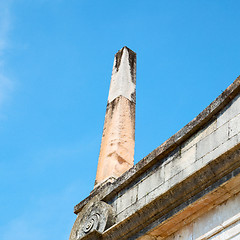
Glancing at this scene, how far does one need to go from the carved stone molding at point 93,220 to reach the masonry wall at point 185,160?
140 mm

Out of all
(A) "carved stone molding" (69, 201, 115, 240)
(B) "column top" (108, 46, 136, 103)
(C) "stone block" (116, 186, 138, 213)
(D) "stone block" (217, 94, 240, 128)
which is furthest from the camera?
(B) "column top" (108, 46, 136, 103)

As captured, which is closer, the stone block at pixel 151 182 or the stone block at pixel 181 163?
the stone block at pixel 181 163

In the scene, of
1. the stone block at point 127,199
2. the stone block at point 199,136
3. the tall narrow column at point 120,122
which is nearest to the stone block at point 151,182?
the stone block at point 127,199

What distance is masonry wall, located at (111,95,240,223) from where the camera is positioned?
20.2ft

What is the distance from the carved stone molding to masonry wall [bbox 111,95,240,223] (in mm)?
140

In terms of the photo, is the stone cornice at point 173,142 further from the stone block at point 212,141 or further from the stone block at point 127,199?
the stone block at point 212,141

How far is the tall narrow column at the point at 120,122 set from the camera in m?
8.69

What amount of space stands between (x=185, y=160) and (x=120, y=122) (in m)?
2.82

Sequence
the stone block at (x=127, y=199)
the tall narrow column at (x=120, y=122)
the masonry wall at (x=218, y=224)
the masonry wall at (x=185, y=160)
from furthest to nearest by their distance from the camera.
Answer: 1. the tall narrow column at (x=120, y=122)
2. the stone block at (x=127, y=199)
3. the masonry wall at (x=185, y=160)
4. the masonry wall at (x=218, y=224)

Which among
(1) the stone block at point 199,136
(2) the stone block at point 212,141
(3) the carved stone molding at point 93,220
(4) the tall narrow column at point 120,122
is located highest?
(4) the tall narrow column at point 120,122

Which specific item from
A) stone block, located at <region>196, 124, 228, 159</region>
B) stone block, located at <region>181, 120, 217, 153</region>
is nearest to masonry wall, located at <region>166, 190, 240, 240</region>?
stone block, located at <region>196, 124, 228, 159</region>

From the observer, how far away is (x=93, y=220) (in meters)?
7.57

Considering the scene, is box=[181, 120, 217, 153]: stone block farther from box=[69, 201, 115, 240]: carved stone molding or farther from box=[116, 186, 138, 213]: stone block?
box=[69, 201, 115, 240]: carved stone molding

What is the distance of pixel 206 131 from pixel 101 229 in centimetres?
200
